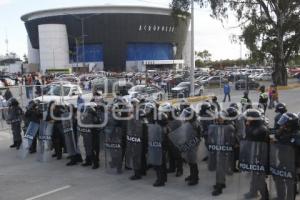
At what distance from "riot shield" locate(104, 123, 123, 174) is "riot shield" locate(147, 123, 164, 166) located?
1.17 metres

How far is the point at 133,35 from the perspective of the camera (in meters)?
118

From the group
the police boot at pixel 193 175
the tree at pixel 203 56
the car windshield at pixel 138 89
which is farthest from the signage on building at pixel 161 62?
the police boot at pixel 193 175

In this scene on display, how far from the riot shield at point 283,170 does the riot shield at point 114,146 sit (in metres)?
4.11

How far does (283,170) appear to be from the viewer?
772 cm

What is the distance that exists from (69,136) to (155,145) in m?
3.44

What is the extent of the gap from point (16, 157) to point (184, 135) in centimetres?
638

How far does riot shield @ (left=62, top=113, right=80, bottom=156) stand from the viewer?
12.4 meters

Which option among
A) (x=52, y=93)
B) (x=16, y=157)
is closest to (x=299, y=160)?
(x=16, y=157)

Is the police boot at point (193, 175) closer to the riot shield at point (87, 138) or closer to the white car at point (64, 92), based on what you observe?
the riot shield at point (87, 138)

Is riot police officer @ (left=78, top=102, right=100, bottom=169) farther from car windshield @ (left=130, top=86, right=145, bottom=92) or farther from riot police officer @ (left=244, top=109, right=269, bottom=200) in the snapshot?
car windshield @ (left=130, top=86, right=145, bottom=92)

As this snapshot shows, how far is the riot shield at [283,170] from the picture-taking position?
7633mm

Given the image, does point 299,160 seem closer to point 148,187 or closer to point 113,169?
point 148,187

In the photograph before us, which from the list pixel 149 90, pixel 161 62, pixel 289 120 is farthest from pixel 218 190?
pixel 161 62

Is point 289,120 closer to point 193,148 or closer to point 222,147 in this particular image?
point 222,147
